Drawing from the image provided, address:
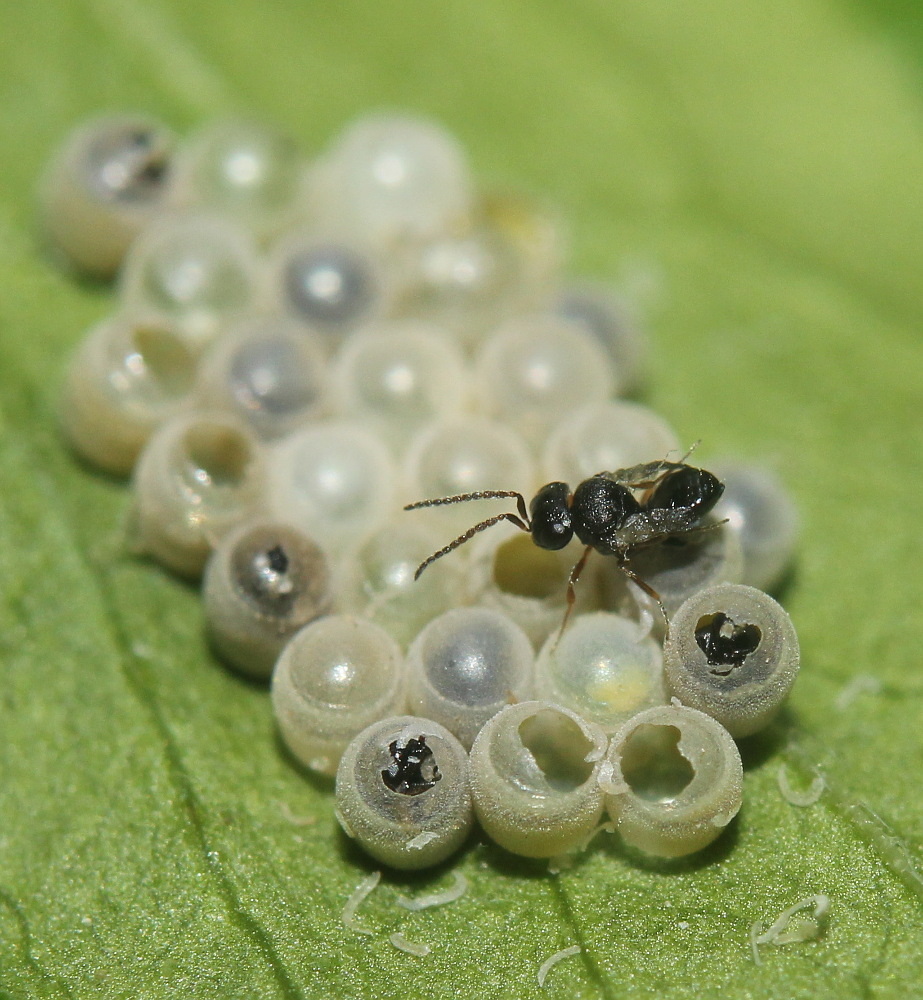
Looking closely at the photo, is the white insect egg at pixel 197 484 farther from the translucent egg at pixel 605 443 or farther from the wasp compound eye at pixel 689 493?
the wasp compound eye at pixel 689 493

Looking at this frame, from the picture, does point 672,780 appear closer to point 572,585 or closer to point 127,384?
point 572,585

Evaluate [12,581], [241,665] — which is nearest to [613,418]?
[241,665]

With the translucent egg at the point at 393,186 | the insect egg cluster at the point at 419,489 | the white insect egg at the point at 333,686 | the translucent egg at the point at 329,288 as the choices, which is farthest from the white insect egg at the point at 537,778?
the translucent egg at the point at 393,186

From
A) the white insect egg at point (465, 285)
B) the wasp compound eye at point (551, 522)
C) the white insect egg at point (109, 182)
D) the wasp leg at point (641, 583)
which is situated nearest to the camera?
the wasp leg at point (641, 583)

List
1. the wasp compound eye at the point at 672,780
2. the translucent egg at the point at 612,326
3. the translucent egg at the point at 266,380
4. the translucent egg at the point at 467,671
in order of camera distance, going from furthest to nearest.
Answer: the translucent egg at the point at 612,326 → the translucent egg at the point at 266,380 → the translucent egg at the point at 467,671 → the wasp compound eye at the point at 672,780

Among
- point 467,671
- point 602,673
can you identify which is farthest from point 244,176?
point 602,673

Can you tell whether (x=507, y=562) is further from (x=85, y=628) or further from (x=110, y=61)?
(x=110, y=61)
